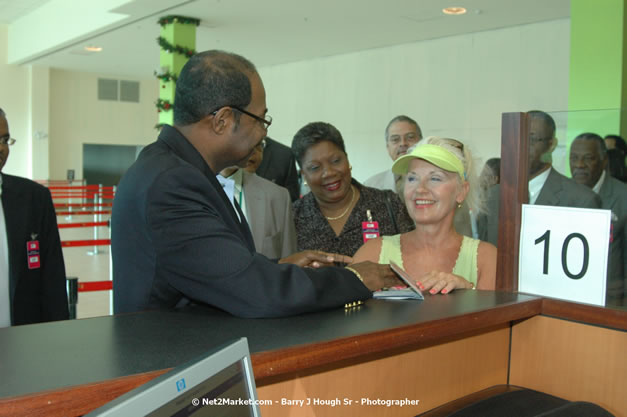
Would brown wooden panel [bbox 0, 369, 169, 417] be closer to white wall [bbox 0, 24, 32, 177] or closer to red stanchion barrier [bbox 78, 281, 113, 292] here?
red stanchion barrier [bbox 78, 281, 113, 292]

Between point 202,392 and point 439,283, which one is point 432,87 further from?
point 202,392

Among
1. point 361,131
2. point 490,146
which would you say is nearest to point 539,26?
point 490,146

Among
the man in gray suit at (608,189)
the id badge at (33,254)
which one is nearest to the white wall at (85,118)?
the id badge at (33,254)

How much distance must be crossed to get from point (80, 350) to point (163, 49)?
11.1m

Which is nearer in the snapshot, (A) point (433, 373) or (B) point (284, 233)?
(A) point (433, 373)

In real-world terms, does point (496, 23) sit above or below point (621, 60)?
above

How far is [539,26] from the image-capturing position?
10.3 m

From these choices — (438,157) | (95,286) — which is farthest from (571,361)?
(95,286)

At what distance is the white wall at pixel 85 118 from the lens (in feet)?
65.9

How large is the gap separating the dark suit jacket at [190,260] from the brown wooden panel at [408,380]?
177mm

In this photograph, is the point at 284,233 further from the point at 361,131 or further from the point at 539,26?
the point at 361,131

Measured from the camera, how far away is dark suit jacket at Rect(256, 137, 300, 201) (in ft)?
18.8

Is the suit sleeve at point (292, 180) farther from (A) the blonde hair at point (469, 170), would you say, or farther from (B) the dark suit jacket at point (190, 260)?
(B) the dark suit jacket at point (190, 260)

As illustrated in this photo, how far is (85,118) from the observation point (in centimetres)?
2066
